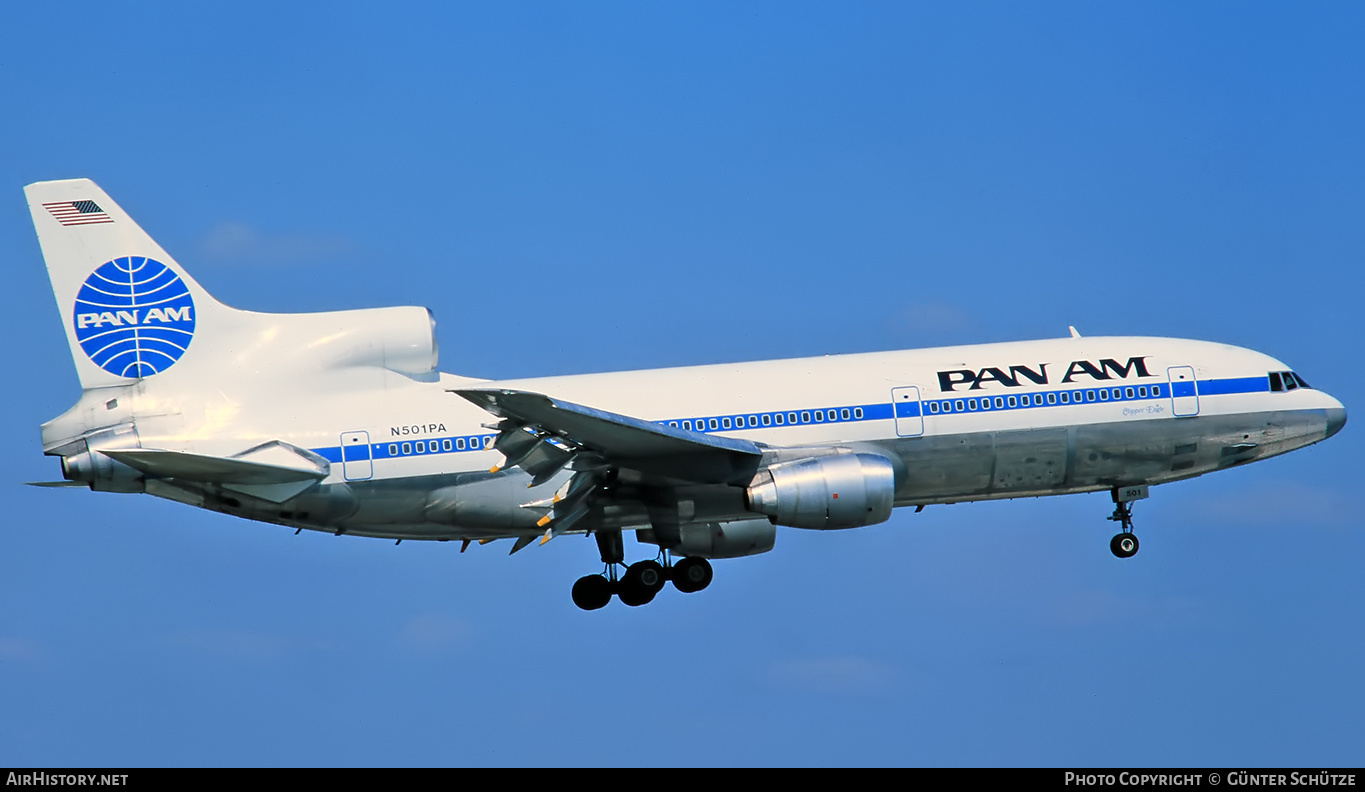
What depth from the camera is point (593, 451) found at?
→ 3916 cm

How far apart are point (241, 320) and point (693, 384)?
988 cm

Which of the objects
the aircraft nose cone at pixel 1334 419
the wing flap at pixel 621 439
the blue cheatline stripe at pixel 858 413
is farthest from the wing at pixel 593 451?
the aircraft nose cone at pixel 1334 419

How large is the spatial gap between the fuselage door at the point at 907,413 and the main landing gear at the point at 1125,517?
17.2 ft

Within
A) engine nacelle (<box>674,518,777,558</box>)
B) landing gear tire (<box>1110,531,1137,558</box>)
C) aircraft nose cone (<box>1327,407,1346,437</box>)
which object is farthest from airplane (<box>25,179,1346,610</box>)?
engine nacelle (<box>674,518,777,558</box>)

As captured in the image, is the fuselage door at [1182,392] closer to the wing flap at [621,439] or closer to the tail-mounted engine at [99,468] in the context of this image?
the wing flap at [621,439]

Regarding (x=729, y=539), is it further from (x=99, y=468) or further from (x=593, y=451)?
(x=99, y=468)

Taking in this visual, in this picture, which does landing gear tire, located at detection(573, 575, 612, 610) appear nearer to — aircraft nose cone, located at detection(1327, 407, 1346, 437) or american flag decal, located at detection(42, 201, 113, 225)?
american flag decal, located at detection(42, 201, 113, 225)

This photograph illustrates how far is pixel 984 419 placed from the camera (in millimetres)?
40719

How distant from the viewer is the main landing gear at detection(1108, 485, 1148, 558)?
4250cm

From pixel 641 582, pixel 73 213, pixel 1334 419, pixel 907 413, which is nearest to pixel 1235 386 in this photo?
→ pixel 1334 419

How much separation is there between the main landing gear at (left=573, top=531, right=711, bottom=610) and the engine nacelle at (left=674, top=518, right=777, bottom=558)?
36.5 inches

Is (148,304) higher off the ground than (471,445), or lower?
higher
